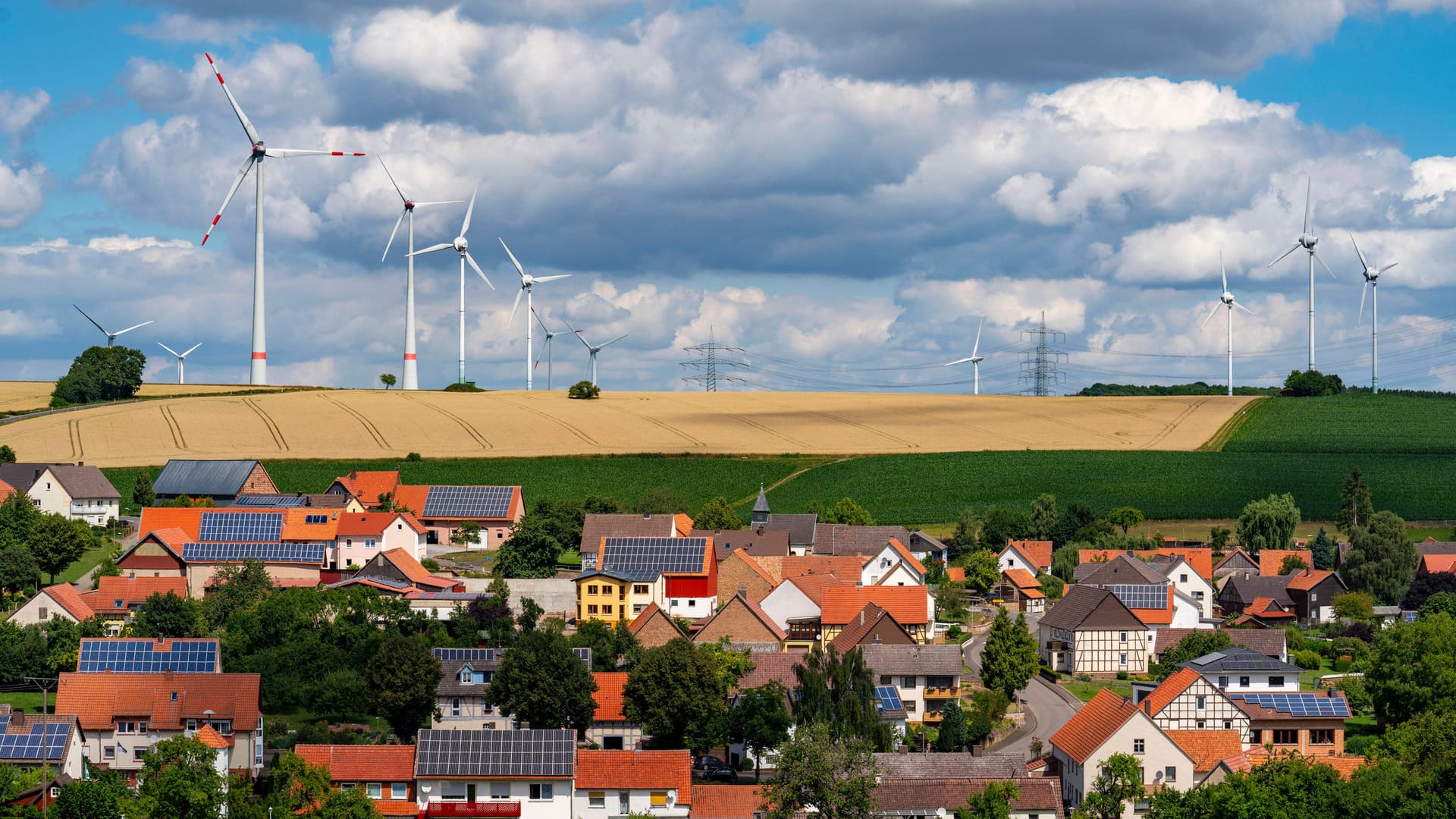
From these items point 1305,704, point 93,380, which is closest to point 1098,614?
point 1305,704

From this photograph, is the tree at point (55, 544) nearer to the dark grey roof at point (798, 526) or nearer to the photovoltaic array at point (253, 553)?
the photovoltaic array at point (253, 553)

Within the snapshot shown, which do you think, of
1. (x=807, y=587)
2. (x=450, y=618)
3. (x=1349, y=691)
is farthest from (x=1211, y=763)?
(x=450, y=618)

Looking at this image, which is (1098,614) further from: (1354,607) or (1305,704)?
(1305,704)

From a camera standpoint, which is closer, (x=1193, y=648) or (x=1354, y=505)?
(x=1193, y=648)

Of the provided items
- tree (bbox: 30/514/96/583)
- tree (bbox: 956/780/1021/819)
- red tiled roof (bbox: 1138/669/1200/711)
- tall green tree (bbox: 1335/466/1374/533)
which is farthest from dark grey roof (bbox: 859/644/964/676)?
tall green tree (bbox: 1335/466/1374/533)

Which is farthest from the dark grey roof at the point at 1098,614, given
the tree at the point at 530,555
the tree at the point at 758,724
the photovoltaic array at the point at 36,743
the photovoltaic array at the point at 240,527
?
the photovoltaic array at the point at 36,743

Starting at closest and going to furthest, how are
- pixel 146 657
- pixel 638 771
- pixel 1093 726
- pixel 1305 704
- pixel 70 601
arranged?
1. pixel 638 771
2. pixel 1093 726
3. pixel 1305 704
4. pixel 146 657
5. pixel 70 601
